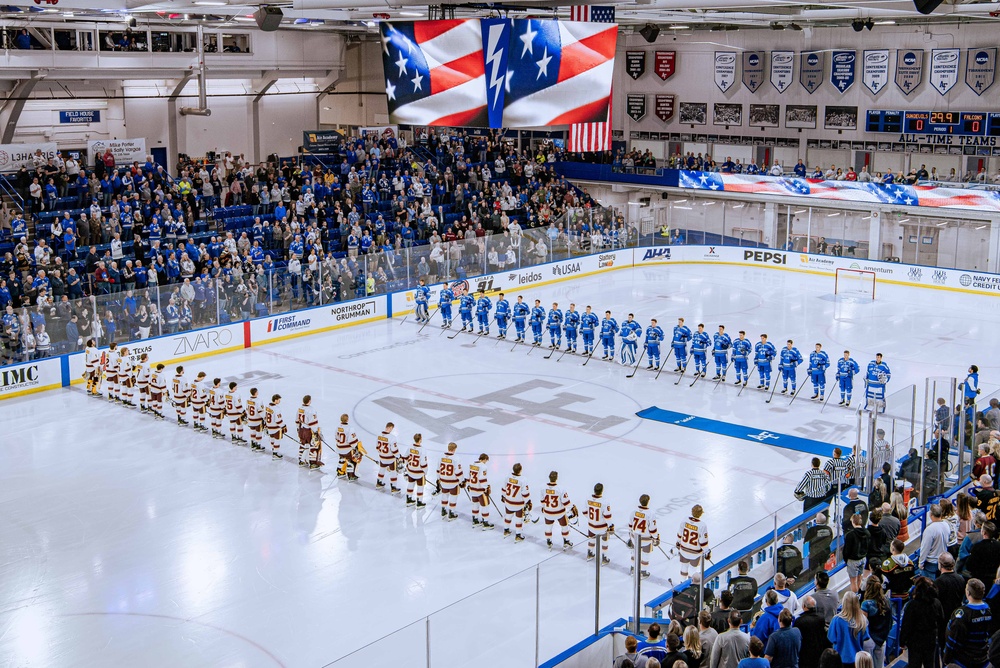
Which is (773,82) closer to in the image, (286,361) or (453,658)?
(286,361)

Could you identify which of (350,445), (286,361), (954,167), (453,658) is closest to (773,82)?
(954,167)

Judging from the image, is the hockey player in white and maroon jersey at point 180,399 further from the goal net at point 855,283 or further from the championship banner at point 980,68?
the championship banner at point 980,68

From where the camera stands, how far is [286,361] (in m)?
24.4

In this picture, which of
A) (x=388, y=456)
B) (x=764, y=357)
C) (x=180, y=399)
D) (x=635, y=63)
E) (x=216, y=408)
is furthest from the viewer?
(x=635, y=63)

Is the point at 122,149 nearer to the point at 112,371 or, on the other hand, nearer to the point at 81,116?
the point at 81,116

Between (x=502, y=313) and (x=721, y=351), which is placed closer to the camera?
(x=721, y=351)

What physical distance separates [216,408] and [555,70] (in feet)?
27.2

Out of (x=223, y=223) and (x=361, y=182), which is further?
(x=361, y=182)

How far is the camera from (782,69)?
137 feet

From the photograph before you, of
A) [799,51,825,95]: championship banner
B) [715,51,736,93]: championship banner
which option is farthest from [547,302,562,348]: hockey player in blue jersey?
[715,51,736,93]: championship banner

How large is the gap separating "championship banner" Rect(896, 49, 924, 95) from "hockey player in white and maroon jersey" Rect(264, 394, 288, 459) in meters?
28.9

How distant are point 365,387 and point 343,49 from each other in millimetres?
22728

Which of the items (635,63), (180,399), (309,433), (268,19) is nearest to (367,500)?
(309,433)

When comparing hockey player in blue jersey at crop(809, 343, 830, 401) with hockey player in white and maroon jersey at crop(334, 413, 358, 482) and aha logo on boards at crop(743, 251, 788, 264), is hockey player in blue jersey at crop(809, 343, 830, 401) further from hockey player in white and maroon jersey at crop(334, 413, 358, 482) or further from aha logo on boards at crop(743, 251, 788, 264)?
aha logo on boards at crop(743, 251, 788, 264)
